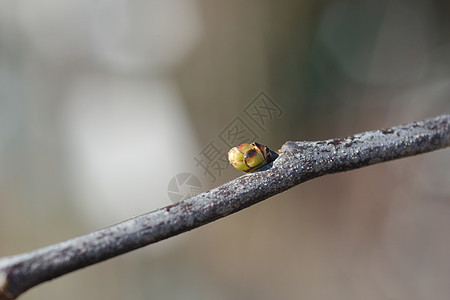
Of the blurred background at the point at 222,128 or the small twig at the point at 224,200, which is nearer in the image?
the small twig at the point at 224,200

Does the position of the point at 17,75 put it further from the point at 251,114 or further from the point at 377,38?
the point at 377,38

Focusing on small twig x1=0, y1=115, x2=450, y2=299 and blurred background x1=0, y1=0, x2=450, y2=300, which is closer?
small twig x1=0, y1=115, x2=450, y2=299

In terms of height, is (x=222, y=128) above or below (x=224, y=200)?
above

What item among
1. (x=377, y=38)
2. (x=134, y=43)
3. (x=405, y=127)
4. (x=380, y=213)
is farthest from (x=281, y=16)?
(x=405, y=127)

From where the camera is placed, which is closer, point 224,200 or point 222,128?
point 224,200
